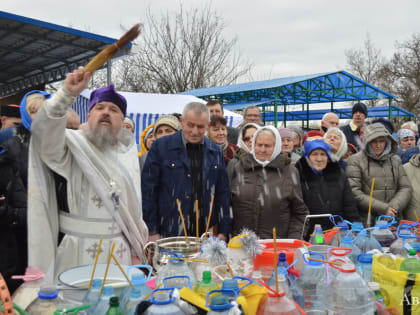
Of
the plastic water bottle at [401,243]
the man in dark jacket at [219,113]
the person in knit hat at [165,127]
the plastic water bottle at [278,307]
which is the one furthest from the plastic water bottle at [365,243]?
the man in dark jacket at [219,113]

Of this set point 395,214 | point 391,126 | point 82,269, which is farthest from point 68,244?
point 391,126

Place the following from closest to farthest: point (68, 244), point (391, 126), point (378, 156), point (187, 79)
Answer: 1. point (68, 244)
2. point (378, 156)
3. point (391, 126)
4. point (187, 79)

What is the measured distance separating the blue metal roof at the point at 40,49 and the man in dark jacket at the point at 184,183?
7057mm

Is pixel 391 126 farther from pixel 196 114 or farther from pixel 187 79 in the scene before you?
pixel 187 79

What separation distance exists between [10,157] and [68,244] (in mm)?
765

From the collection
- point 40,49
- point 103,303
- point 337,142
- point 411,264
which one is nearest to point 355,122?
point 337,142

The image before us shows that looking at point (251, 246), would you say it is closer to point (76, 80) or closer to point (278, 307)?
point (278, 307)

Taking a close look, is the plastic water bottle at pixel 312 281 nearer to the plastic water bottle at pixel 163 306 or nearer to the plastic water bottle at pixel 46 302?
the plastic water bottle at pixel 163 306

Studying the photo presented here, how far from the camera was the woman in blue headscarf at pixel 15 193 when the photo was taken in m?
2.47

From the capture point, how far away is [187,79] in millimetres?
23031

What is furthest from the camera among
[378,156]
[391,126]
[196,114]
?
[391,126]

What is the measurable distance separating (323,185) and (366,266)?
1703 mm

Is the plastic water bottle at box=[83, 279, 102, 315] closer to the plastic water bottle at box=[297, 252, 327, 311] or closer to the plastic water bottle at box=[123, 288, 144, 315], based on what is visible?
the plastic water bottle at box=[123, 288, 144, 315]

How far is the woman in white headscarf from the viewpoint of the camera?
326 cm
